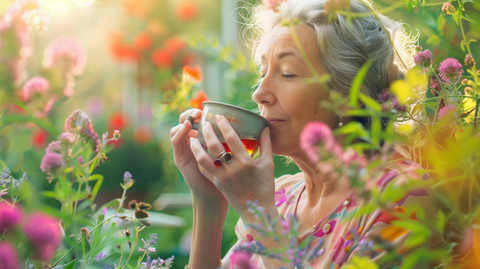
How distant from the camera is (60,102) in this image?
69cm

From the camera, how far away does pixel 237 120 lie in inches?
41.9

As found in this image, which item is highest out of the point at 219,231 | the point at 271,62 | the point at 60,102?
the point at 60,102

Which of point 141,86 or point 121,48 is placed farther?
point 141,86

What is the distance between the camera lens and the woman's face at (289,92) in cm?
119

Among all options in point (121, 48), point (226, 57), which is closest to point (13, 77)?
point (226, 57)

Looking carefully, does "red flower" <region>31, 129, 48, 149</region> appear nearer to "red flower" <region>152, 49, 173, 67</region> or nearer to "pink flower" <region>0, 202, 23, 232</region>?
"pink flower" <region>0, 202, 23, 232</region>

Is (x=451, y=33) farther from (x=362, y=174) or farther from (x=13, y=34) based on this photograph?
(x=13, y=34)

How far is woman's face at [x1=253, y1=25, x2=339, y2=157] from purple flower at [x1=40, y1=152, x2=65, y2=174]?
0.73 metres

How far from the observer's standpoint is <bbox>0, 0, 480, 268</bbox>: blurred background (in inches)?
26.6

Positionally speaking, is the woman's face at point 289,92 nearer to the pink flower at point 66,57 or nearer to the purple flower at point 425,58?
the purple flower at point 425,58

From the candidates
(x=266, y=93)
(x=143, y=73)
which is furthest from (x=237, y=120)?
(x=143, y=73)

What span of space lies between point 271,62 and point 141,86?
4475 mm

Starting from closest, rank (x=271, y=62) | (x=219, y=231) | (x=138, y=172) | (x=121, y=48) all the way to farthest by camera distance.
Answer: (x=271, y=62) → (x=219, y=231) → (x=121, y=48) → (x=138, y=172)

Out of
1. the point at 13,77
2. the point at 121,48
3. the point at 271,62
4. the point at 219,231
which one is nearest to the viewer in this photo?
the point at 13,77
